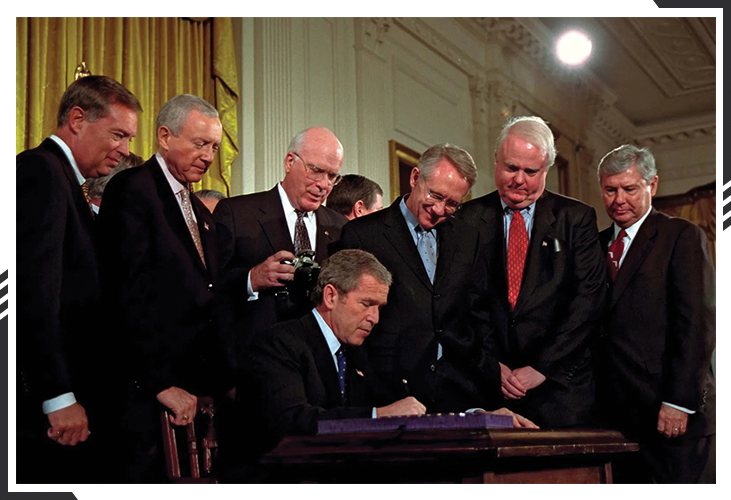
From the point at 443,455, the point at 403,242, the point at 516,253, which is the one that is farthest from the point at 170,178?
the point at 443,455

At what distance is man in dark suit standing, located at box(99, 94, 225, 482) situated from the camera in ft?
8.87

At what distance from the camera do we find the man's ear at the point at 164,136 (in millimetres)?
2988

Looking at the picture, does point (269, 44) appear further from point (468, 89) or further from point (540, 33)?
point (540, 33)

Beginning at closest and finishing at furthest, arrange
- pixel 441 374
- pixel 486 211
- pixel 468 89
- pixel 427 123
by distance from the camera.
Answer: pixel 441 374 < pixel 486 211 < pixel 427 123 < pixel 468 89

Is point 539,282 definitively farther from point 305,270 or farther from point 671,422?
point 305,270

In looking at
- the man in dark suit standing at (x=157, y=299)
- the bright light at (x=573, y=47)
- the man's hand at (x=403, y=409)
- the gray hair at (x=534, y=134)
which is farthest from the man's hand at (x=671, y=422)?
the bright light at (x=573, y=47)

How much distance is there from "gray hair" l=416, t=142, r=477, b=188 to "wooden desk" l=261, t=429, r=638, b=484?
112 cm

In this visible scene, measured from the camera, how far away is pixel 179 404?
8.77 ft

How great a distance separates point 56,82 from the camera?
380 centimetres

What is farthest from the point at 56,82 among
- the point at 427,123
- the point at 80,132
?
the point at 427,123

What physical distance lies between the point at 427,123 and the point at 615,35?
8.18 feet

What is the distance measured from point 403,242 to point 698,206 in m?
6.28

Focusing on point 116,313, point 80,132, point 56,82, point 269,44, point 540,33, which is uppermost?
point 540,33
